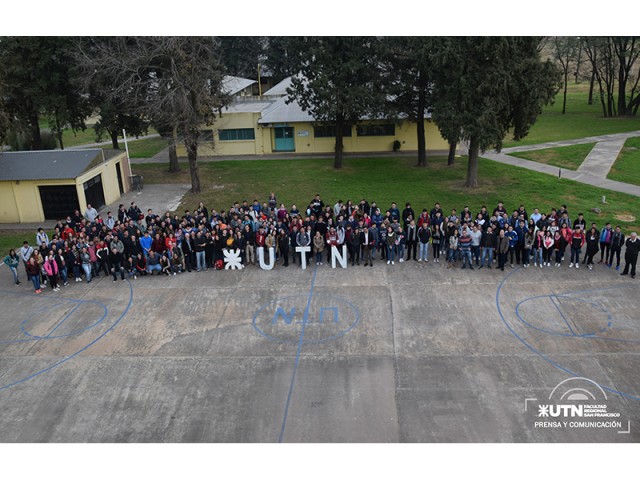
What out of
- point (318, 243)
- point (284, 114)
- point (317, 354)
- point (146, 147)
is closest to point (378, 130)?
point (284, 114)

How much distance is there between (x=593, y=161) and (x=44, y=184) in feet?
103

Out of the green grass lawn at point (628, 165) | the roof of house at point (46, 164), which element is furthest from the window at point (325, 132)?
the green grass lawn at point (628, 165)

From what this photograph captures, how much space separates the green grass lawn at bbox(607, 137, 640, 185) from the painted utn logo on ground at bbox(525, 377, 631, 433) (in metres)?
21.0

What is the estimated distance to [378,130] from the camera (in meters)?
38.2

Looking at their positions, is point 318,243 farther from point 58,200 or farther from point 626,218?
point 626,218

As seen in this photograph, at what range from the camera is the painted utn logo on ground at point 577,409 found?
1079 cm

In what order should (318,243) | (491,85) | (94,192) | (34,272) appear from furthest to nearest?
1. (94,192)
2. (491,85)
3. (318,243)
4. (34,272)

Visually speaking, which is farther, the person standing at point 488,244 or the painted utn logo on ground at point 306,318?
the person standing at point 488,244

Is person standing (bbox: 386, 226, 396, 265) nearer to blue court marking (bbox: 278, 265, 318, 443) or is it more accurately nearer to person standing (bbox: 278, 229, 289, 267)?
blue court marking (bbox: 278, 265, 318, 443)

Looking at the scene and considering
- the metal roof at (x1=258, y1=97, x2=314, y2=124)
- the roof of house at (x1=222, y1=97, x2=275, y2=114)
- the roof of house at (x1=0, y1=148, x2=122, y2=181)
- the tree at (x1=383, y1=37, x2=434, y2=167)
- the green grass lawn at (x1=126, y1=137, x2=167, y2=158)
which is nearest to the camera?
the roof of house at (x1=0, y1=148, x2=122, y2=181)

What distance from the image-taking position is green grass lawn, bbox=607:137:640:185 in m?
29.6

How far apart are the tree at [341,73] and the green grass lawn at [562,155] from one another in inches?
471

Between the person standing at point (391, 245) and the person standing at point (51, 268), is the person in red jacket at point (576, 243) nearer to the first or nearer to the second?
the person standing at point (391, 245)

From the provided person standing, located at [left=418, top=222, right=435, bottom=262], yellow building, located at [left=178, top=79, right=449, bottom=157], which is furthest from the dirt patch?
yellow building, located at [left=178, top=79, right=449, bottom=157]
